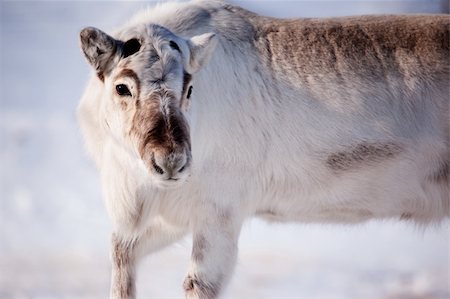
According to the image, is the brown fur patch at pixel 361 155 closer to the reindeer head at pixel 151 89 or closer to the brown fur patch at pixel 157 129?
the reindeer head at pixel 151 89

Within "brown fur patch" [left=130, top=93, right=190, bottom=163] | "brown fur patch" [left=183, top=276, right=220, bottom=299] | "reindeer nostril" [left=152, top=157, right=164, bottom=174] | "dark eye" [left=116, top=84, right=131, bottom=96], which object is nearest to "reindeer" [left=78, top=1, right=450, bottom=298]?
"brown fur patch" [left=183, top=276, right=220, bottom=299]

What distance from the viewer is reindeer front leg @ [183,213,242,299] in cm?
568

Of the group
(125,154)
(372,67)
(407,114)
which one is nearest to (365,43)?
(372,67)

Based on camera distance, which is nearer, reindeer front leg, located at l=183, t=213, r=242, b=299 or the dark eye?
A: the dark eye

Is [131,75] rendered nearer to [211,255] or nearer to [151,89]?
[151,89]

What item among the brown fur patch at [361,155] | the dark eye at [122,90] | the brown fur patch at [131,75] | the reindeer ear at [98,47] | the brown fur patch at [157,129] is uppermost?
the reindeer ear at [98,47]

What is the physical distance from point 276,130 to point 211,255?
3.49 feet

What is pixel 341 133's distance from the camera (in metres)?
6.14

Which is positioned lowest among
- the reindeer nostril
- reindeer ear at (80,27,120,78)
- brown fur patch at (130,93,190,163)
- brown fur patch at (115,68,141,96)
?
the reindeer nostril

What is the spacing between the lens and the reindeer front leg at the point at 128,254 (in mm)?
6078

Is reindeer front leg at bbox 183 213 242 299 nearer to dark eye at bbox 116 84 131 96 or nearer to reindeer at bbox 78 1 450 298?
reindeer at bbox 78 1 450 298

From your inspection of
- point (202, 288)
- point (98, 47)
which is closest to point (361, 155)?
point (202, 288)

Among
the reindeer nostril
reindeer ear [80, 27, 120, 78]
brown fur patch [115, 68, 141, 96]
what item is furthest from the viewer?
reindeer ear [80, 27, 120, 78]

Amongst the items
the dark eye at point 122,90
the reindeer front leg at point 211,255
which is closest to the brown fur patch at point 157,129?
the dark eye at point 122,90
